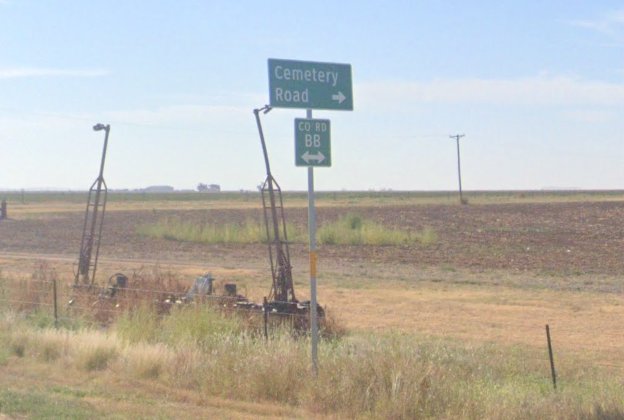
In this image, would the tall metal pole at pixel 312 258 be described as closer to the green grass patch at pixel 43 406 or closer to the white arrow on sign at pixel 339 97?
the white arrow on sign at pixel 339 97

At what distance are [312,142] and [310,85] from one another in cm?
66

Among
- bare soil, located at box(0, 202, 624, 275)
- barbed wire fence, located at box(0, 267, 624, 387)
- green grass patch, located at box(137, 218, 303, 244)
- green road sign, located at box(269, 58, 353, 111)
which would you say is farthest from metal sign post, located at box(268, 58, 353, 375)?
green grass patch, located at box(137, 218, 303, 244)

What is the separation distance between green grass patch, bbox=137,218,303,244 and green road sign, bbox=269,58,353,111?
31994mm

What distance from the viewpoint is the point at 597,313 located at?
2086 centimetres

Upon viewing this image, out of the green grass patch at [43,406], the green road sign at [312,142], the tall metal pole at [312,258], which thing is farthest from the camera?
the tall metal pole at [312,258]

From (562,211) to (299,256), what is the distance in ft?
133

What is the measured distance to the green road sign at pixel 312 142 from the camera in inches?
417

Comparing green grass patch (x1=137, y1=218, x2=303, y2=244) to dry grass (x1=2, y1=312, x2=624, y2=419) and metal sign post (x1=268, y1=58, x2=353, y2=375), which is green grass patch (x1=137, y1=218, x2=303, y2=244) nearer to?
dry grass (x1=2, y1=312, x2=624, y2=419)

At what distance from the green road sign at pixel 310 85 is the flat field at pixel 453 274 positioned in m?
3.35

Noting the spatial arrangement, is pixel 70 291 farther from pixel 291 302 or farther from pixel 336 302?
pixel 336 302

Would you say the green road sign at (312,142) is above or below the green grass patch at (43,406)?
above

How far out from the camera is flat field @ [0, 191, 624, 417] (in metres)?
18.5

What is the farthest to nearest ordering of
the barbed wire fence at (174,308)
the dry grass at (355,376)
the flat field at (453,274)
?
the flat field at (453,274) < the barbed wire fence at (174,308) < the dry grass at (355,376)

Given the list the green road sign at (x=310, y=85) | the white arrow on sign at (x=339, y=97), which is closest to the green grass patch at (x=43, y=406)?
the green road sign at (x=310, y=85)
